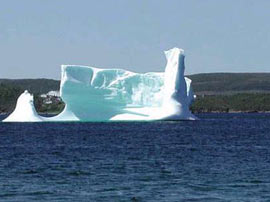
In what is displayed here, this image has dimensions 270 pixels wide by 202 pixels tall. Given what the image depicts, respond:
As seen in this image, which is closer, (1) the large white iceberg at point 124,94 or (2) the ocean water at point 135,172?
(2) the ocean water at point 135,172

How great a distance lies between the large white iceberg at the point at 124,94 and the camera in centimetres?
7831

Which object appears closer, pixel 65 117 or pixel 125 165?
pixel 125 165

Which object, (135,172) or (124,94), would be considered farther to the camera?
(124,94)

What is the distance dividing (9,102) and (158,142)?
365 ft

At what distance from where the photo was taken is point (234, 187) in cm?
2755

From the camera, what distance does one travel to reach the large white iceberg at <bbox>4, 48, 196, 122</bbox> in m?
78.3

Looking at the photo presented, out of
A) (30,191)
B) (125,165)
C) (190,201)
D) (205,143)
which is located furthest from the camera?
(205,143)

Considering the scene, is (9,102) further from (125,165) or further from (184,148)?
(125,165)

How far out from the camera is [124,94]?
264 feet

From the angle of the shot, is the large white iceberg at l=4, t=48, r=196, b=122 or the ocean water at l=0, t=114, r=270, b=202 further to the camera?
the large white iceberg at l=4, t=48, r=196, b=122

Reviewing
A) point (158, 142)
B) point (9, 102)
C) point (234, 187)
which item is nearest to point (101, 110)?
point (158, 142)

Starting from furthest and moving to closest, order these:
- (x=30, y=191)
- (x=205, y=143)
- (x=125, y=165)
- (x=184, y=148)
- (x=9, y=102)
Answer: (x=9, y=102)
(x=205, y=143)
(x=184, y=148)
(x=125, y=165)
(x=30, y=191)

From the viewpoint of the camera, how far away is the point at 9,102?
16325 centimetres

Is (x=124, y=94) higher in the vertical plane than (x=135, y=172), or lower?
higher
